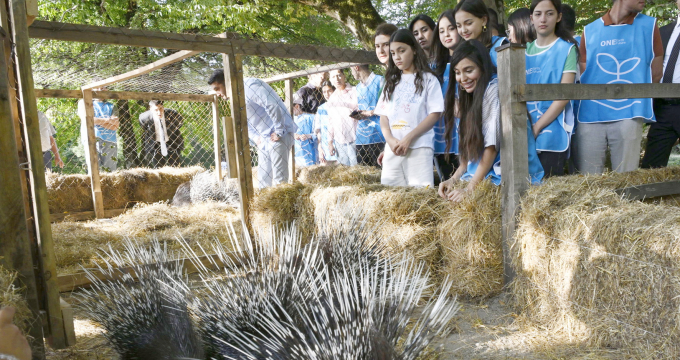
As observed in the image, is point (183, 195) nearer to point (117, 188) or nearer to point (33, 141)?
point (117, 188)

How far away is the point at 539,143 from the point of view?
3.63 metres

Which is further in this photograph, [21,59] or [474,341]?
[474,341]

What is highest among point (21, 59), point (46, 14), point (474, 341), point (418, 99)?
point (46, 14)

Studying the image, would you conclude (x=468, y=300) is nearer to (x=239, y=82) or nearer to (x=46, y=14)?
(x=239, y=82)

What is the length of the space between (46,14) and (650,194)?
1225 cm

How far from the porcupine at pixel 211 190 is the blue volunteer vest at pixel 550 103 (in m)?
5.27

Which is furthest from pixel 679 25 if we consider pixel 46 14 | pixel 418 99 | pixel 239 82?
pixel 46 14

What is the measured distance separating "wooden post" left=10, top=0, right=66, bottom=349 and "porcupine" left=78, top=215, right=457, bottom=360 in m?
0.30

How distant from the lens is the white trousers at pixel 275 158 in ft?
18.4

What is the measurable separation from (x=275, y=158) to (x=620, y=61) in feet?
11.4

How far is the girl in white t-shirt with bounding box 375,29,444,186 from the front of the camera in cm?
393

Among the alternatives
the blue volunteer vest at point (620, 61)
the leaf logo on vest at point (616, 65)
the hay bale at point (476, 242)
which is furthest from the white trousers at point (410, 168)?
the leaf logo on vest at point (616, 65)

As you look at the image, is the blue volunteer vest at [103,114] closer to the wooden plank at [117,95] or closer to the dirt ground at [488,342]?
the wooden plank at [117,95]

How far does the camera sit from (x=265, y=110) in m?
5.54
